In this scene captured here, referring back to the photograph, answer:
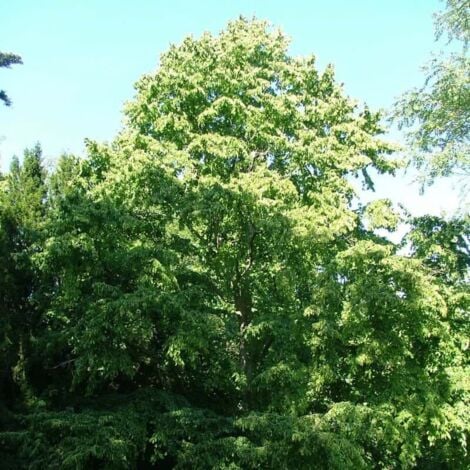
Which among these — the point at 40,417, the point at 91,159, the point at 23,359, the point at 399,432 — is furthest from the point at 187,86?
the point at 399,432

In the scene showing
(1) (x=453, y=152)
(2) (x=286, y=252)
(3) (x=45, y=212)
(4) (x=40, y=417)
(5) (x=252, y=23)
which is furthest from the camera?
(5) (x=252, y=23)

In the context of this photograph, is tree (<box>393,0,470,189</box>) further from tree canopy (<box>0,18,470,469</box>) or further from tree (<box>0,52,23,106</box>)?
tree (<box>0,52,23,106</box>)

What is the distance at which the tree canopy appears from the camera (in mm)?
8445

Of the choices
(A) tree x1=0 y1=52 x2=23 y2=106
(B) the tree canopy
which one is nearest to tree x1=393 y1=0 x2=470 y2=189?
(B) the tree canopy

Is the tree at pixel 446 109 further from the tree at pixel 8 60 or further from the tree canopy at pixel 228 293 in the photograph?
the tree at pixel 8 60

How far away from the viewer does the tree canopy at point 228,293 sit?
8.45 meters

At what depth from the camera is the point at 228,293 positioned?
11703 millimetres

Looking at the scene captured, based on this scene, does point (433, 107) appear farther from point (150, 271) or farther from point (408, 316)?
point (150, 271)

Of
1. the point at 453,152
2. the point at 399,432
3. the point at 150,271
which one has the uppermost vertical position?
the point at 453,152

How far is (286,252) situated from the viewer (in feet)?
34.4

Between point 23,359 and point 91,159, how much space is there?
452 cm

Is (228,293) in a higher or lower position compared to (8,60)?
lower

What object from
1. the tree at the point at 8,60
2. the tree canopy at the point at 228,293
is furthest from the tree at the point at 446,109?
the tree at the point at 8,60

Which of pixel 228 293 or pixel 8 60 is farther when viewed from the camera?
pixel 228 293
